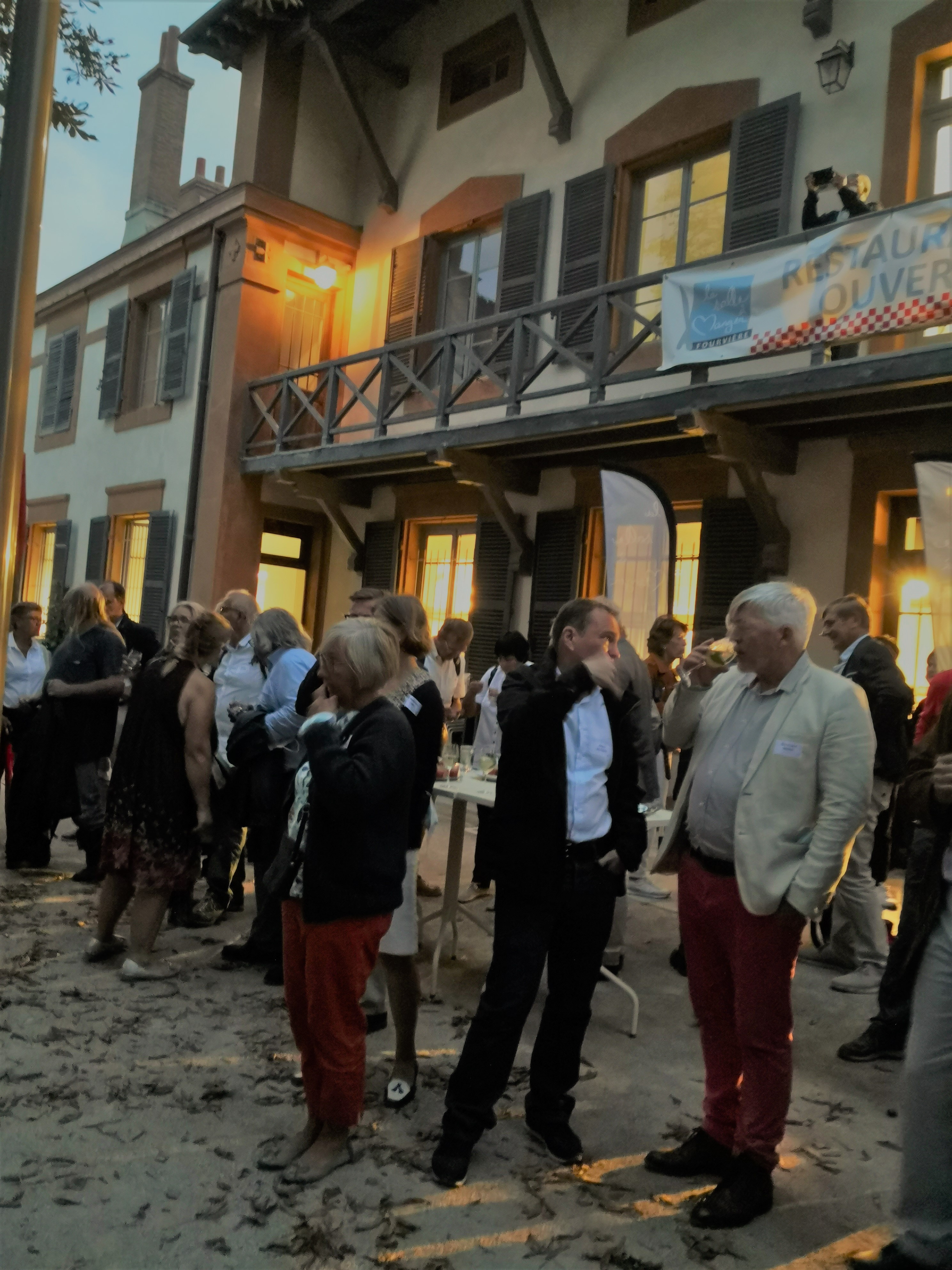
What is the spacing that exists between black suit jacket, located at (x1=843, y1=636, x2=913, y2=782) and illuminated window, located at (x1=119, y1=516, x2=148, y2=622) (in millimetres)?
11281

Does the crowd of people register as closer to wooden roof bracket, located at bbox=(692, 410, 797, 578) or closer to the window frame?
wooden roof bracket, located at bbox=(692, 410, 797, 578)

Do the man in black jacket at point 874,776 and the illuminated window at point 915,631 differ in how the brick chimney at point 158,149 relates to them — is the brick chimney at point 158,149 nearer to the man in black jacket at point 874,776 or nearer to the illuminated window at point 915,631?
the illuminated window at point 915,631

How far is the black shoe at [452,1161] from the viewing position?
284 cm

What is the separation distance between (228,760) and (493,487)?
548 centimetres

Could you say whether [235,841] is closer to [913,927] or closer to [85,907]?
[85,907]

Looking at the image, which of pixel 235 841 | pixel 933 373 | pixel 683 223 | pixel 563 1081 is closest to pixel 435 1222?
pixel 563 1081

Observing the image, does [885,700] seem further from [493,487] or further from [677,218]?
[677,218]

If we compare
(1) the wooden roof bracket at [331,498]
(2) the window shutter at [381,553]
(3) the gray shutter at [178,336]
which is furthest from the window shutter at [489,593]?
(3) the gray shutter at [178,336]

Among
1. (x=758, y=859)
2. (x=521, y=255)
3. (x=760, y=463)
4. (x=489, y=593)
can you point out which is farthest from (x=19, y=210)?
(x=521, y=255)

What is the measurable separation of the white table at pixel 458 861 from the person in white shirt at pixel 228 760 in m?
1.06

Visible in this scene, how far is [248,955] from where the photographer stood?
4.64 metres

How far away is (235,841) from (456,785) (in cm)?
140

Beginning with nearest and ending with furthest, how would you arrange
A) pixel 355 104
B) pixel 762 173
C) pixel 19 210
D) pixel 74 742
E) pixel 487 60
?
pixel 19 210, pixel 74 742, pixel 762 173, pixel 487 60, pixel 355 104

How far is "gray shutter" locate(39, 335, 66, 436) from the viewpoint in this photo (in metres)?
16.3
